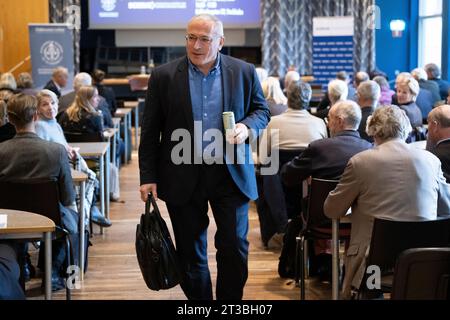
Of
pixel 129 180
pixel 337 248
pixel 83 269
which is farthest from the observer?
pixel 129 180

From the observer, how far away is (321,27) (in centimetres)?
1437

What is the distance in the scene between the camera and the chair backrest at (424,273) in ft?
9.22

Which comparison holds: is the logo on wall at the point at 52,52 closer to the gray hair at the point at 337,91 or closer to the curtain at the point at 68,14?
the curtain at the point at 68,14

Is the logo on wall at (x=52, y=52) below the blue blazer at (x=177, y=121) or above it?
above

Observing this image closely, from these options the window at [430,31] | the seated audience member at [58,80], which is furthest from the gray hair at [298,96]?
the window at [430,31]

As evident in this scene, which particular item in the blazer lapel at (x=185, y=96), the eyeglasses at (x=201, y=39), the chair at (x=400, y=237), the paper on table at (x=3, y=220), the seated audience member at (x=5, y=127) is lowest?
the chair at (x=400, y=237)

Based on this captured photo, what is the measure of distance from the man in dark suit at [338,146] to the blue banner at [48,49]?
8.81 m

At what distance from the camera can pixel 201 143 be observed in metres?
3.83

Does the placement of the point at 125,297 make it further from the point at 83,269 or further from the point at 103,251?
the point at 103,251

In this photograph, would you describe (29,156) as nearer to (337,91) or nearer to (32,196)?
(32,196)

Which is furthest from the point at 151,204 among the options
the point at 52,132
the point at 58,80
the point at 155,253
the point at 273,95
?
the point at 58,80

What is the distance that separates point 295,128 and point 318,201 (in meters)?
1.54

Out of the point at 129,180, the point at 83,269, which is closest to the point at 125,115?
the point at 129,180
